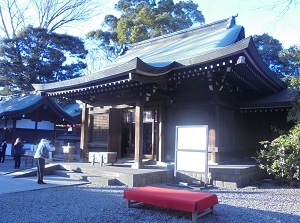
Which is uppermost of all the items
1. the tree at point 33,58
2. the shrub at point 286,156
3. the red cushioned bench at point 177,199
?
the tree at point 33,58

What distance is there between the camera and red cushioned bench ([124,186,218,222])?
4453 mm

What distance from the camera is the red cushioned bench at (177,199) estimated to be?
4.45m

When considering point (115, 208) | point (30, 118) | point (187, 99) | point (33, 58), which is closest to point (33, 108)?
point (30, 118)

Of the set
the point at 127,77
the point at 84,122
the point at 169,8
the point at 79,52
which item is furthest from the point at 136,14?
the point at 127,77

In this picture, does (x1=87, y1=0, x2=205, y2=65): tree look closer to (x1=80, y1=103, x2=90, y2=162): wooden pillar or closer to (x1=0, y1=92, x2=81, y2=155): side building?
(x1=0, y1=92, x2=81, y2=155): side building

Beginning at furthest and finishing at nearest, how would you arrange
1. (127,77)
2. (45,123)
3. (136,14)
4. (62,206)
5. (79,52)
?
1. (79,52)
2. (136,14)
3. (45,123)
4. (127,77)
5. (62,206)

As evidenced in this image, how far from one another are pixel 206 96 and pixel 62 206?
5.74 metres

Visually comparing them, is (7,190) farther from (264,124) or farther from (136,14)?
(136,14)

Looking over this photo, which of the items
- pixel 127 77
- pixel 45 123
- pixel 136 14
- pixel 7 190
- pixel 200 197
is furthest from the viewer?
pixel 136 14

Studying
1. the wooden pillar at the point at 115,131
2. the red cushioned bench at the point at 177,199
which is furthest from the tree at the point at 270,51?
the red cushioned bench at the point at 177,199

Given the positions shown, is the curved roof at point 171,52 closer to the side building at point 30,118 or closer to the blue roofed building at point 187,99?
the blue roofed building at point 187,99

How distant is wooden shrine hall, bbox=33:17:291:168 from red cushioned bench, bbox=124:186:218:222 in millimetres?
3468

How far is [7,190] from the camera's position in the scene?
6.91 m

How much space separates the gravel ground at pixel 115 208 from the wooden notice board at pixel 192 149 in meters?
0.75
